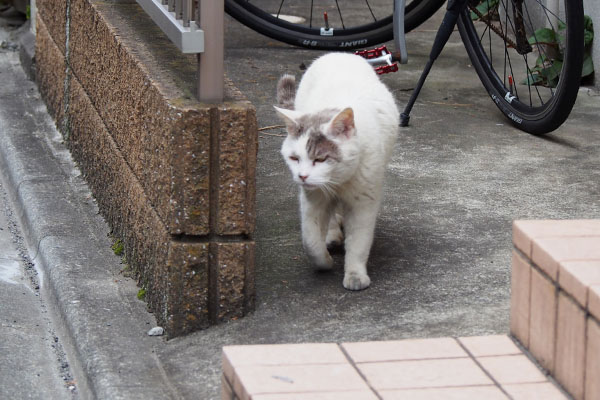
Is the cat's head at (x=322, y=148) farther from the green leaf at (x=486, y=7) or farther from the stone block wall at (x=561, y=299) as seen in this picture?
the green leaf at (x=486, y=7)

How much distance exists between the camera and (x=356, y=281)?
11.0ft

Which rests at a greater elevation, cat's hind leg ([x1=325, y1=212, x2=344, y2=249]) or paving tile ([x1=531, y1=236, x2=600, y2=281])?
paving tile ([x1=531, y1=236, x2=600, y2=281])

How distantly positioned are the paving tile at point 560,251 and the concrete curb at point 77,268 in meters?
1.17

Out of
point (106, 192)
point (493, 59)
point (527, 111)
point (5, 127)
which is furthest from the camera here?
point (493, 59)

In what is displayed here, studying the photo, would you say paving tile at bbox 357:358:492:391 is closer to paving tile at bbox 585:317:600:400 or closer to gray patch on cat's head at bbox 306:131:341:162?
paving tile at bbox 585:317:600:400

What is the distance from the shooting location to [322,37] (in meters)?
6.11

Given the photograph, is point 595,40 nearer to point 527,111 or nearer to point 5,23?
point 527,111

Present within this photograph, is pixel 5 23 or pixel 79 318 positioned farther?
pixel 5 23

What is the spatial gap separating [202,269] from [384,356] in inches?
35.4

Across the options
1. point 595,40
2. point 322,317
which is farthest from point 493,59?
point 322,317

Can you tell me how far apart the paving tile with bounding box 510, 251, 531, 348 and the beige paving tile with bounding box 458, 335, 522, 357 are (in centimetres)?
4

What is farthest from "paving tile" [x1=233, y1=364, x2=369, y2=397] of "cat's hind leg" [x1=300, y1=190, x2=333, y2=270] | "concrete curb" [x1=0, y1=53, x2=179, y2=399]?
"cat's hind leg" [x1=300, y1=190, x2=333, y2=270]

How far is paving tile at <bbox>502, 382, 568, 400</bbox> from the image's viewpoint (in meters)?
2.27

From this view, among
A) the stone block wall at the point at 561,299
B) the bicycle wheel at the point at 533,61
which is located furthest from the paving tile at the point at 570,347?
the bicycle wheel at the point at 533,61
